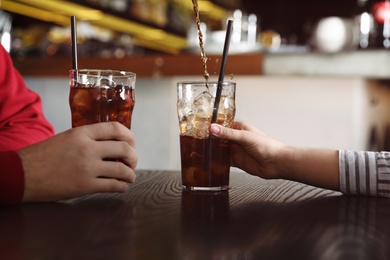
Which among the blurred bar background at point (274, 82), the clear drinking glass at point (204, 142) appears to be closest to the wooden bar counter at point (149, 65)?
the blurred bar background at point (274, 82)

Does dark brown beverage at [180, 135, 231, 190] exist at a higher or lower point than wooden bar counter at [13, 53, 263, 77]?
lower

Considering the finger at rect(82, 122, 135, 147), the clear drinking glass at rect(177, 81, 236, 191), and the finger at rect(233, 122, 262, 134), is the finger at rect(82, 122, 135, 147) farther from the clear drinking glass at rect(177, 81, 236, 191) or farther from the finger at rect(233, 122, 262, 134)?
the finger at rect(233, 122, 262, 134)

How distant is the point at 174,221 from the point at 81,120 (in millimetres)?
316

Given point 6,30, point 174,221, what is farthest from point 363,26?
point 174,221

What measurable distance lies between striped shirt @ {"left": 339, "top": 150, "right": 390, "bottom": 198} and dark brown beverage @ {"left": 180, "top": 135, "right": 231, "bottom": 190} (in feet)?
0.69

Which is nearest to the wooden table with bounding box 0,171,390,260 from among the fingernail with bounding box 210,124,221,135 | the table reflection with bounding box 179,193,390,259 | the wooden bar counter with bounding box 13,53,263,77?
the table reflection with bounding box 179,193,390,259

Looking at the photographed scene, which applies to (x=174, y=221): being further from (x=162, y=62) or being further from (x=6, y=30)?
(x=6, y=30)

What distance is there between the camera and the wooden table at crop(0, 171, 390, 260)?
562mm

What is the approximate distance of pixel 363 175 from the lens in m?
1.01

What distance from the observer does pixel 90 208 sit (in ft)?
2.64

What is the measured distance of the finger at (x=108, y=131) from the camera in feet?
2.78

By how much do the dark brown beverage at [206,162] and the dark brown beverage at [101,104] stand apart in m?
0.13

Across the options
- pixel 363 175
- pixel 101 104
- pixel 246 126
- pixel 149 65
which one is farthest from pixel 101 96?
pixel 149 65

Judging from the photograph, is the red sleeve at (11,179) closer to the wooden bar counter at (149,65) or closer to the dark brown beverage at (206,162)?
the dark brown beverage at (206,162)
